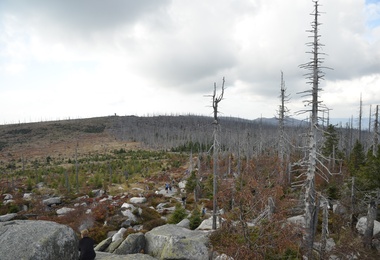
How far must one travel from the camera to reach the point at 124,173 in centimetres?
4931

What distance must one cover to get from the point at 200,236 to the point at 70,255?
7146 millimetres

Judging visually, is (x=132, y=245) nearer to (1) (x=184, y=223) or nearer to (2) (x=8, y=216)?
(1) (x=184, y=223)

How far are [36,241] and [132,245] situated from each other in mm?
5622

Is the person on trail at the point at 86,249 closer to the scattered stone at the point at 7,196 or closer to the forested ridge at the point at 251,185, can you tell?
the forested ridge at the point at 251,185

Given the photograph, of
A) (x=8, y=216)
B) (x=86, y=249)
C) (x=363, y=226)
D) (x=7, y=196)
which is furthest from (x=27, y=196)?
(x=363, y=226)

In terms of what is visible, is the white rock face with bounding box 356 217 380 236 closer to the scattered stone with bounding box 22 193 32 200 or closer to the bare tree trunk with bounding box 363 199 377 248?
the bare tree trunk with bounding box 363 199 377 248

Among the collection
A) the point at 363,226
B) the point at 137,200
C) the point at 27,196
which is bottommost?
the point at 27,196

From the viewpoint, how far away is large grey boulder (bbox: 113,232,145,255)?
1356 cm

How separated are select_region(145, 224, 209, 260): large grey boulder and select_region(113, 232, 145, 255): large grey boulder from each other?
0.43 m

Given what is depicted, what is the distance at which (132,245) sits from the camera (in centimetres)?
1386

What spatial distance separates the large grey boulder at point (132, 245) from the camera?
44.5ft

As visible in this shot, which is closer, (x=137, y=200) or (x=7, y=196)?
(x=137, y=200)

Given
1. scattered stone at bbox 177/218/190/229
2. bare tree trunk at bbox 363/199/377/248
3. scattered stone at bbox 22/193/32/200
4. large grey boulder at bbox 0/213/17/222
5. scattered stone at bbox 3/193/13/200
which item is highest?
bare tree trunk at bbox 363/199/377/248

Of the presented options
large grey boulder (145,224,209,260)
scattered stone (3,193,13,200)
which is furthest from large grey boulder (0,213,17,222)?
large grey boulder (145,224,209,260)
